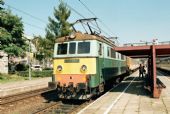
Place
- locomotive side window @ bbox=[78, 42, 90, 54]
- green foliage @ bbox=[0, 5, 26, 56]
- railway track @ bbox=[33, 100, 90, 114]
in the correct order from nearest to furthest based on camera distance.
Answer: railway track @ bbox=[33, 100, 90, 114]
locomotive side window @ bbox=[78, 42, 90, 54]
green foliage @ bbox=[0, 5, 26, 56]

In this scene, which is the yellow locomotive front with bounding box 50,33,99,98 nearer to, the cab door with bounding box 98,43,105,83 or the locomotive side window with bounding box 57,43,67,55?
the locomotive side window with bounding box 57,43,67,55

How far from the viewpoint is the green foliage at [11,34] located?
123ft

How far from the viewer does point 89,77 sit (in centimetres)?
1602

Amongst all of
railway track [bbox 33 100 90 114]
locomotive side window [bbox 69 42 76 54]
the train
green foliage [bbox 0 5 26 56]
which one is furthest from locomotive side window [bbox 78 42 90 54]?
green foliage [bbox 0 5 26 56]

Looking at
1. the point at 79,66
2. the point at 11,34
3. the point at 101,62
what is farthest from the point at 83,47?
the point at 11,34

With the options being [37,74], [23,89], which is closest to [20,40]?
[37,74]

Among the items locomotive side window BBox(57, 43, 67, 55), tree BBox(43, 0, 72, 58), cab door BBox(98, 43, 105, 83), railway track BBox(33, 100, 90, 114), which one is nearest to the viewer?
railway track BBox(33, 100, 90, 114)

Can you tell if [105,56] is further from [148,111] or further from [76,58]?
[148,111]

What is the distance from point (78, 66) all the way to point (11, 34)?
25.0 metres

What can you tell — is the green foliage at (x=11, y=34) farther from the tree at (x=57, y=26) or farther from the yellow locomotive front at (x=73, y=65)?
the yellow locomotive front at (x=73, y=65)

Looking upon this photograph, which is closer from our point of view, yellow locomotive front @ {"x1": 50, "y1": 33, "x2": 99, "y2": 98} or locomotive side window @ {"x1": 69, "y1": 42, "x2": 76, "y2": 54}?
yellow locomotive front @ {"x1": 50, "y1": 33, "x2": 99, "y2": 98}

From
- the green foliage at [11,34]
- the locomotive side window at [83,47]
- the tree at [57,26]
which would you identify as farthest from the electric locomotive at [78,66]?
the tree at [57,26]

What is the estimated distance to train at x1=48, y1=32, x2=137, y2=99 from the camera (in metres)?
16.2

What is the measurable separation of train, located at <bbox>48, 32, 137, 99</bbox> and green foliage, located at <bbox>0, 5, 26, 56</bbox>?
21018mm
